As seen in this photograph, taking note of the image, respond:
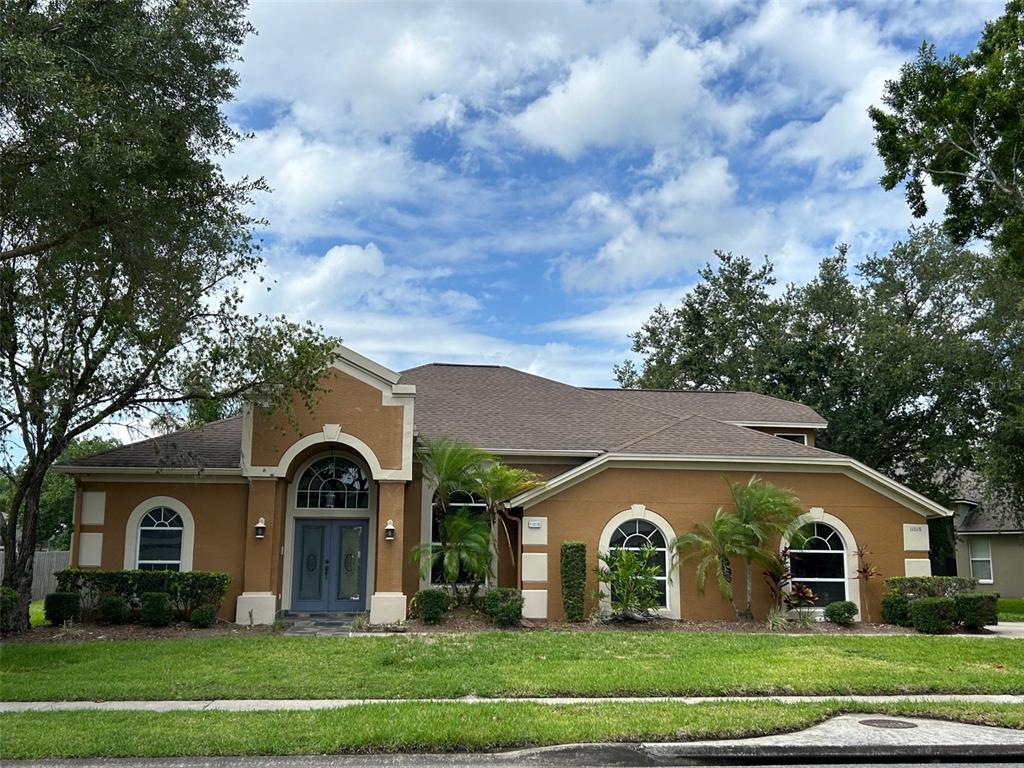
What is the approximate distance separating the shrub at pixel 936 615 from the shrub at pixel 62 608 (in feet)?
54.6

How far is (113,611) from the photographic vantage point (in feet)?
55.1

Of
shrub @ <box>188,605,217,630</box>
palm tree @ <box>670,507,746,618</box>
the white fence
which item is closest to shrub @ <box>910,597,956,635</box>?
palm tree @ <box>670,507,746,618</box>

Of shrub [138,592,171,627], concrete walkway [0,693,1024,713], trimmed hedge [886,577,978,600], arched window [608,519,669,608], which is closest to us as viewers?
concrete walkway [0,693,1024,713]

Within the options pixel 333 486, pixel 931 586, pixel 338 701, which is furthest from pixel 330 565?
pixel 931 586

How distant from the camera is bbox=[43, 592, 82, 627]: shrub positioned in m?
16.6

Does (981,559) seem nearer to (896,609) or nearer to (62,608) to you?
(896,609)

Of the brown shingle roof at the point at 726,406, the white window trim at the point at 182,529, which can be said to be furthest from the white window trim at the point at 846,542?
the white window trim at the point at 182,529

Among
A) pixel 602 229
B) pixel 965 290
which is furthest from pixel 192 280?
pixel 965 290

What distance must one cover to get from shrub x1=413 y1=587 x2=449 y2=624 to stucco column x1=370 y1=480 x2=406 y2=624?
0.50 m

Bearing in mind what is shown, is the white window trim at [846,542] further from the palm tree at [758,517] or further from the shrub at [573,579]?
the shrub at [573,579]

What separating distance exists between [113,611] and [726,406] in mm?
18004

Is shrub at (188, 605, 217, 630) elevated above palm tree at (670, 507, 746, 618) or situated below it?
below

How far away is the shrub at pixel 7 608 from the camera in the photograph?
49.5 ft

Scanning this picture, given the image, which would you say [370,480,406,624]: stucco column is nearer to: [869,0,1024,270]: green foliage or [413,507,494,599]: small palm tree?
[413,507,494,599]: small palm tree
